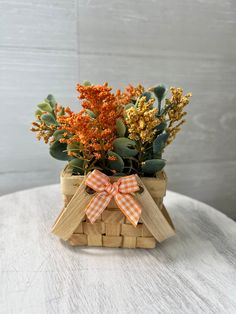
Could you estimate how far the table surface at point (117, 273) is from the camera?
A: 45 cm

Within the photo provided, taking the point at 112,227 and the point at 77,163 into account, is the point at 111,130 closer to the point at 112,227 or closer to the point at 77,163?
the point at 77,163

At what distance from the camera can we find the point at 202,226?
682mm

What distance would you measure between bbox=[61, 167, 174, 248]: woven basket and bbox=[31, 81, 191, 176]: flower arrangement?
3 centimetres

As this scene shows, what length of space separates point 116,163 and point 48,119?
0.16 meters

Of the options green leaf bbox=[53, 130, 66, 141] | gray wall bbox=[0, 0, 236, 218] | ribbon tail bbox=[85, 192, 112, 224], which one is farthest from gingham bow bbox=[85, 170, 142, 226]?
gray wall bbox=[0, 0, 236, 218]

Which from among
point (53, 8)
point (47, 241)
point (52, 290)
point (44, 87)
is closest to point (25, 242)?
point (47, 241)

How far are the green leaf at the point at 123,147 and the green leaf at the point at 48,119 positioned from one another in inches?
5.2

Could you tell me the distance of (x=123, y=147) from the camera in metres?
0.52

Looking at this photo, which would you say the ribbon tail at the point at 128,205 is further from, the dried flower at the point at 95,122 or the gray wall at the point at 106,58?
the gray wall at the point at 106,58

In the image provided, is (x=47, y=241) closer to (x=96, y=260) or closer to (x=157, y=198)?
(x=96, y=260)

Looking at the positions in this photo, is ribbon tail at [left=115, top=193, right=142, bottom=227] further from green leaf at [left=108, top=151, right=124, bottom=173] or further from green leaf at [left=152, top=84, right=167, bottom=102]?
green leaf at [left=152, top=84, right=167, bottom=102]

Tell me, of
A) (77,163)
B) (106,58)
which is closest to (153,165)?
(77,163)

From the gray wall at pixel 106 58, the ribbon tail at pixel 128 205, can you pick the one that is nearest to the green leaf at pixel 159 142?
the ribbon tail at pixel 128 205

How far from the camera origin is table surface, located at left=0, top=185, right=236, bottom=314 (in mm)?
454
